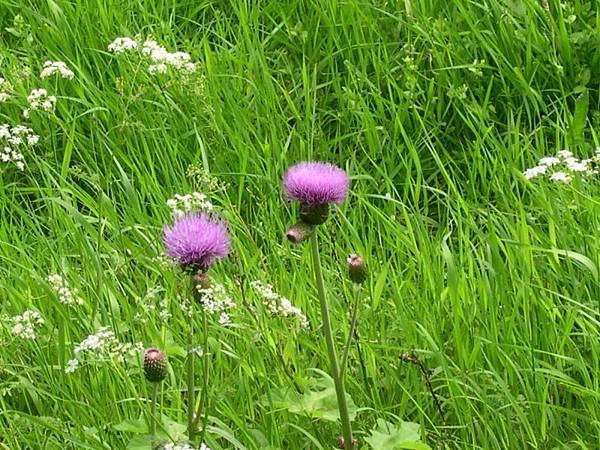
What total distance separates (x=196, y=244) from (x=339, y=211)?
809 mm

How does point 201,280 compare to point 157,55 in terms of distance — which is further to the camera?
point 157,55

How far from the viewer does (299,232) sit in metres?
1.71

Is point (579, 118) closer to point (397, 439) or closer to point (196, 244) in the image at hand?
point (397, 439)

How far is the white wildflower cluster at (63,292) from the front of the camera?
2.20m

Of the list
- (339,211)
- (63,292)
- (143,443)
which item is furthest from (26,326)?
(339,211)

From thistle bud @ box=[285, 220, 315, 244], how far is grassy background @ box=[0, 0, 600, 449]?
0.36m

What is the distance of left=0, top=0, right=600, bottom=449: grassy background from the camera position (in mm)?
2152

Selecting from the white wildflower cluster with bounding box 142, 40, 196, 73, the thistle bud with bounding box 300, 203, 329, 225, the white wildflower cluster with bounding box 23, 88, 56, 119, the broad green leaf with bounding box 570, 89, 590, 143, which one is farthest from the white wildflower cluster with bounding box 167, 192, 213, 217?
the broad green leaf with bounding box 570, 89, 590, 143

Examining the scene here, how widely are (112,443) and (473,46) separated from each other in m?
1.80

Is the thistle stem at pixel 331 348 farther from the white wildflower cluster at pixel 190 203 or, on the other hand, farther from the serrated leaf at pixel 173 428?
the white wildflower cluster at pixel 190 203

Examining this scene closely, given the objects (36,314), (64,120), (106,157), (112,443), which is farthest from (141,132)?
(112,443)

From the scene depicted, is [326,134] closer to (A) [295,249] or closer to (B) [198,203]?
(A) [295,249]

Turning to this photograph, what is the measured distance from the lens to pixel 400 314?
2.28 m

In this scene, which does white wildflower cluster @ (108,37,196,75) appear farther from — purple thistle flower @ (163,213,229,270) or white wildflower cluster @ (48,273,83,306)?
purple thistle flower @ (163,213,229,270)
